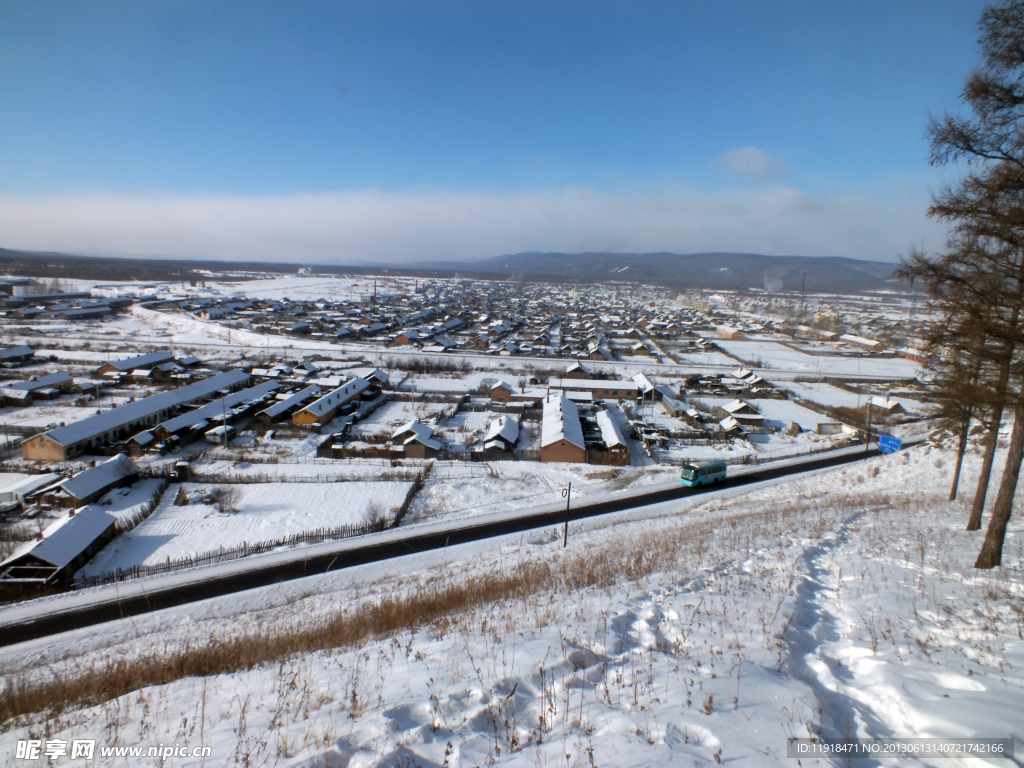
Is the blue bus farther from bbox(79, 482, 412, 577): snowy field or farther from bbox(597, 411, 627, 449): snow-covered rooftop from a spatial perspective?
bbox(79, 482, 412, 577): snowy field

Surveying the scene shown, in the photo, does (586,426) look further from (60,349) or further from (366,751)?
(60,349)

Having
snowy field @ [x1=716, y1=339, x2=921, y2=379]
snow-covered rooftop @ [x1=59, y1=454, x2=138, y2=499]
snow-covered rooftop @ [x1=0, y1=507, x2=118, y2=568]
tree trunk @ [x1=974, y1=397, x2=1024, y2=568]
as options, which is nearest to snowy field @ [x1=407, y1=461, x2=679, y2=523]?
snow-covered rooftop @ [x1=0, y1=507, x2=118, y2=568]

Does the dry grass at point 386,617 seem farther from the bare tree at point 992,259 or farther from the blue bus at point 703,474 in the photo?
the blue bus at point 703,474

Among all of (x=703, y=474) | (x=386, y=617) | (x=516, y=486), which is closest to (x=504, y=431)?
(x=516, y=486)

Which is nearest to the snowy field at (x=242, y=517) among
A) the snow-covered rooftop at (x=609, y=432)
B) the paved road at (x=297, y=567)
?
the paved road at (x=297, y=567)

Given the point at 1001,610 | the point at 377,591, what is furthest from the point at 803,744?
the point at 377,591

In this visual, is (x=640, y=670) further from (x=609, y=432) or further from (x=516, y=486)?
(x=609, y=432)
